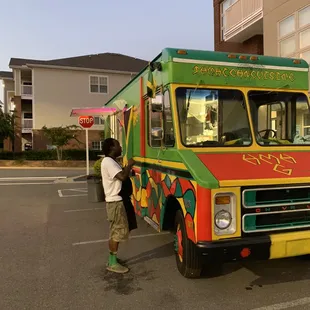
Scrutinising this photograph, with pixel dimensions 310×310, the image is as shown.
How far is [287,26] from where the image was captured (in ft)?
38.3

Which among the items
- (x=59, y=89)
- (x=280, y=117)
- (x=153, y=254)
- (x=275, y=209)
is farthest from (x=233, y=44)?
(x=59, y=89)

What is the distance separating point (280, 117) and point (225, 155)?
1.30m

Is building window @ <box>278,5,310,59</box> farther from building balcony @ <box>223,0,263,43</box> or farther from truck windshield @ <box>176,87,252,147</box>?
truck windshield @ <box>176,87,252,147</box>

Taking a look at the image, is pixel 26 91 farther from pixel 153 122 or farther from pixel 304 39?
pixel 153 122

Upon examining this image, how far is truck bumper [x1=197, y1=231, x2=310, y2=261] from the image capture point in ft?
11.6

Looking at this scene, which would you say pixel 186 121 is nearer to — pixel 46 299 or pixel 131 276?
pixel 131 276

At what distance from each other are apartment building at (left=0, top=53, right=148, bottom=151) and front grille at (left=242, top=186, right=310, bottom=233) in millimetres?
27754

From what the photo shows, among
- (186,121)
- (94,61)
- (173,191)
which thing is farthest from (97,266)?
(94,61)

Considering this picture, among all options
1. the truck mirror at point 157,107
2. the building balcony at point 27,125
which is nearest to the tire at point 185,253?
the truck mirror at point 157,107

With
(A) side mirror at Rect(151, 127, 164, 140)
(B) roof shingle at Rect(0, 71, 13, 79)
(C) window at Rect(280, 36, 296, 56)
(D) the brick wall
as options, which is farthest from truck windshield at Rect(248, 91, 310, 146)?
(B) roof shingle at Rect(0, 71, 13, 79)

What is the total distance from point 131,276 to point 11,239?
300cm

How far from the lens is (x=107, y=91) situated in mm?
32844

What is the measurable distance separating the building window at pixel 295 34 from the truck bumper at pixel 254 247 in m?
8.70

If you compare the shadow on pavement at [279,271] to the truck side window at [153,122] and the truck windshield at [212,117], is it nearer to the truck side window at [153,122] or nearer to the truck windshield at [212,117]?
the truck windshield at [212,117]
